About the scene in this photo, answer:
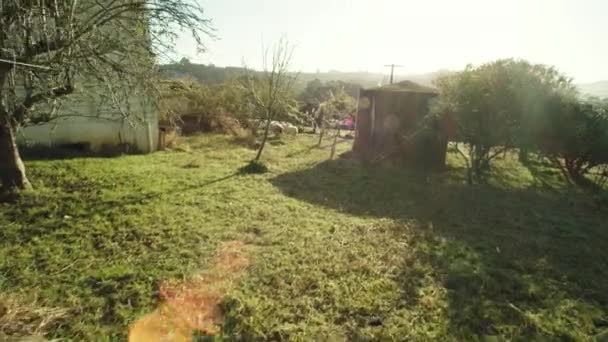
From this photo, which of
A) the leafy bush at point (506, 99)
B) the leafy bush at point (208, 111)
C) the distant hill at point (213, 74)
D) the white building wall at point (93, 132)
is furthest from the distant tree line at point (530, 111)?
the leafy bush at point (208, 111)

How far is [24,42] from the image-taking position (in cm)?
380

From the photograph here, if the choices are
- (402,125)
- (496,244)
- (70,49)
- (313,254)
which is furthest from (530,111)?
(70,49)

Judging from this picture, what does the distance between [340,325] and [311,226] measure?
2.34m

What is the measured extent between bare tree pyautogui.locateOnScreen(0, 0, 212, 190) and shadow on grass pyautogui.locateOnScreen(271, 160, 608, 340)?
3613mm

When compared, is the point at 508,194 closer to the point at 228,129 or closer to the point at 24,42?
the point at 24,42

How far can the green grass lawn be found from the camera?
3109 mm

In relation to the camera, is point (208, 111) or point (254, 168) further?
point (208, 111)

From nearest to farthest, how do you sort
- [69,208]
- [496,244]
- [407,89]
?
[496,244], [69,208], [407,89]

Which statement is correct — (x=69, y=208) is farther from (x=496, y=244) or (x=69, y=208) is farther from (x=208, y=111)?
(x=208, y=111)

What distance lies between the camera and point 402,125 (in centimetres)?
1039

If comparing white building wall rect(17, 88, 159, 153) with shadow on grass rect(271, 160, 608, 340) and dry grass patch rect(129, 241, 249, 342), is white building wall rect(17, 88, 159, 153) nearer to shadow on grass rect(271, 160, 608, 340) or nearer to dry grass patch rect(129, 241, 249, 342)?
shadow on grass rect(271, 160, 608, 340)

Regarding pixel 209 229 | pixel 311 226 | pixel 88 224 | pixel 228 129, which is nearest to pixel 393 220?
pixel 311 226

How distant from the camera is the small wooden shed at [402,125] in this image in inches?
402

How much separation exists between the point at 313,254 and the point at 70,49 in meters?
3.82
